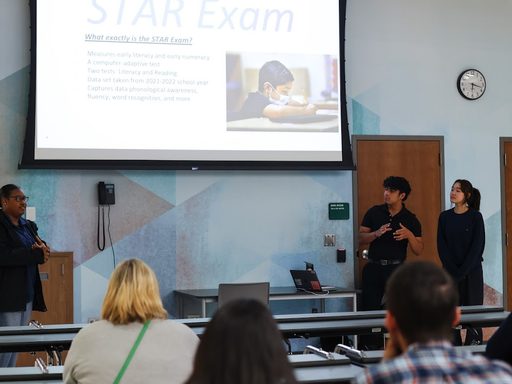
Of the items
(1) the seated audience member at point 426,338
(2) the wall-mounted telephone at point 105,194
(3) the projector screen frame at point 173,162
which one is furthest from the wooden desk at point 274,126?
(1) the seated audience member at point 426,338

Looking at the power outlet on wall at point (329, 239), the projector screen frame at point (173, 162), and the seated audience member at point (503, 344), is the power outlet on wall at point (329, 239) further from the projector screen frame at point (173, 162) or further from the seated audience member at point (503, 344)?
the seated audience member at point (503, 344)

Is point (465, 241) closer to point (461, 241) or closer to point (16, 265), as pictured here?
point (461, 241)

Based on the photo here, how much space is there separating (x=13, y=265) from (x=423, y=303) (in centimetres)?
443

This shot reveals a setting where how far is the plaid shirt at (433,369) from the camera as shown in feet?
5.82

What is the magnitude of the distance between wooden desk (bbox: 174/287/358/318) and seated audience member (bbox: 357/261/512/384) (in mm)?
4988

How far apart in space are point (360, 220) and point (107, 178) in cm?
241

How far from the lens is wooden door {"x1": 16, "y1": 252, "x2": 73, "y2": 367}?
6.91 metres

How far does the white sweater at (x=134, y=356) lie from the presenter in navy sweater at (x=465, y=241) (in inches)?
176

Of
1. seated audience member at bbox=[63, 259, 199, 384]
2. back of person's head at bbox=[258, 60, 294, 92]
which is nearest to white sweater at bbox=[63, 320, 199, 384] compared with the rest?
seated audience member at bbox=[63, 259, 199, 384]

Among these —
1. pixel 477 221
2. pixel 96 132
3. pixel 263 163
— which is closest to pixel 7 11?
pixel 96 132

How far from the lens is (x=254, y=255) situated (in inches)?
297

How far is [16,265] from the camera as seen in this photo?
5.75 meters

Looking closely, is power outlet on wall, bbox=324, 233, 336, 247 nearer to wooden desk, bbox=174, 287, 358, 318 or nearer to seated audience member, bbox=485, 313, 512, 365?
wooden desk, bbox=174, 287, 358, 318

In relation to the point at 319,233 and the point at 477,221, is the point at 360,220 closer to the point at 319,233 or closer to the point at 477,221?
the point at 319,233
